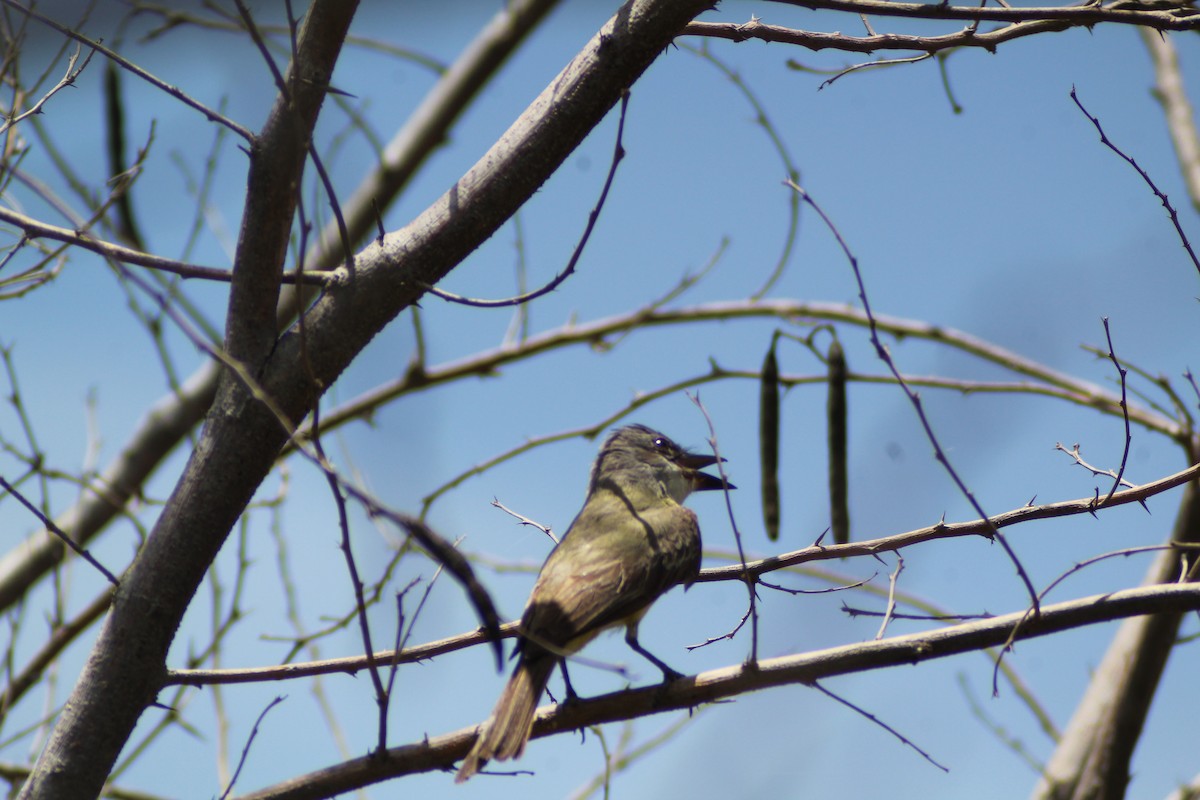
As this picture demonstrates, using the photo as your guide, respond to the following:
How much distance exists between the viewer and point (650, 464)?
242 inches

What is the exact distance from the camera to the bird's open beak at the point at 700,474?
19.2ft

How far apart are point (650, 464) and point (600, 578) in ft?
5.72

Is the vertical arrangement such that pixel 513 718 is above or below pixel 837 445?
below

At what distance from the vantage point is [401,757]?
10.0 ft

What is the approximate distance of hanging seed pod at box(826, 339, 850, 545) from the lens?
4.19 metres

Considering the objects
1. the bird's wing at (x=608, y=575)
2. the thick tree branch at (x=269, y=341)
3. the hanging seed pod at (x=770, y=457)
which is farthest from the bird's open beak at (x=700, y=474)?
the thick tree branch at (x=269, y=341)

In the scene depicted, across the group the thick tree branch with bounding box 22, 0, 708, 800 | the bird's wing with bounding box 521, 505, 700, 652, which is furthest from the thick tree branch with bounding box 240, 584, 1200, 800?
the bird's wing with bounding box 521, 505, 700, 652

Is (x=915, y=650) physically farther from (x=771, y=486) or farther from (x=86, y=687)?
(x=86, y=687)

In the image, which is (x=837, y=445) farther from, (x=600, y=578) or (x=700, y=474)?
(x=700, y=474)

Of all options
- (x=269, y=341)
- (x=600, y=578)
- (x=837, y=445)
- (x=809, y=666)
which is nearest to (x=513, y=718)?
(x=809, y=666)

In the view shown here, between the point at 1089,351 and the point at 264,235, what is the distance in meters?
3.28

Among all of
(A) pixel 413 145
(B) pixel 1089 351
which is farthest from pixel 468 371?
(B) pixel 1089 351

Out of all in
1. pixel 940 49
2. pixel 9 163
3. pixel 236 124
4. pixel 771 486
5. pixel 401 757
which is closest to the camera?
pixel 236 124

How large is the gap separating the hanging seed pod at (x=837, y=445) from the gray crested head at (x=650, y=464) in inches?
54.9
